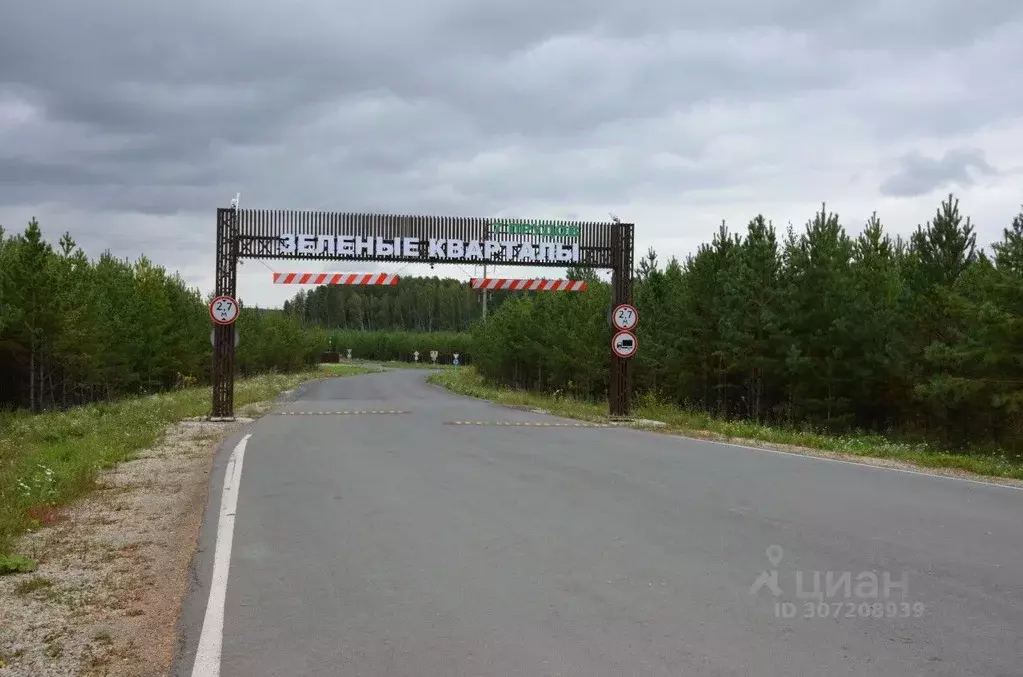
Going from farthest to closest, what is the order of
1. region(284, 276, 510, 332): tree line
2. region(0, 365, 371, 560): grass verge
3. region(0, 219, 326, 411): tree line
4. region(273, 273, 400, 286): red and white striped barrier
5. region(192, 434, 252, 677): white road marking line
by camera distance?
region(284, 276, 510, 332): tree line < region(0, 219, 326, 411): tree line < region(273, 273, 400, 286): red and white striped barrier < region(0, 365, 371, 560): grass verge < region(192, 434, 252, 677): white road marking line

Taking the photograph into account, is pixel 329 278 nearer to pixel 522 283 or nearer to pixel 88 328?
pixel 522 283

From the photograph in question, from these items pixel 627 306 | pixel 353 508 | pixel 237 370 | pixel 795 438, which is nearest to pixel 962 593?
pixel 353 508

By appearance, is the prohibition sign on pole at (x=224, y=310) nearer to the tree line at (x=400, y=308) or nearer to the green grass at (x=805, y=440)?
the green grass at (x=805, y=440)

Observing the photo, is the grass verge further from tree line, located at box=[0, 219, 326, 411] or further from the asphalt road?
tree line, located at box=[0, 219, 326, 411]

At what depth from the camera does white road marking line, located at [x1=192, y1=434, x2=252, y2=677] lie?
4.84m

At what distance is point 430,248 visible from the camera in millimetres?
23812

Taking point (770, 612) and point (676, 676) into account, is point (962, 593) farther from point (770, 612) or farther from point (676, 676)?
point (676, 676)

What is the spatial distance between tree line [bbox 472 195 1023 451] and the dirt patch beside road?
75.1ft

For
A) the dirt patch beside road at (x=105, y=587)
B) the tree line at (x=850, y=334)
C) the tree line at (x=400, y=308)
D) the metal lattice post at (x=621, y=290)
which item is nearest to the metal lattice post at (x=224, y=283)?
the metal lattice post at (x=621, y=290)

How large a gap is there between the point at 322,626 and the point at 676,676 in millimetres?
2171

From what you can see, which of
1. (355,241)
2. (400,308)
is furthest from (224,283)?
(400,308)

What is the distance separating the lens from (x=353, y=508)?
31.8 feet

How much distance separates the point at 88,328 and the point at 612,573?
36654mm

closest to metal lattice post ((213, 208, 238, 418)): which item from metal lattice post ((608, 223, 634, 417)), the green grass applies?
the green grass
